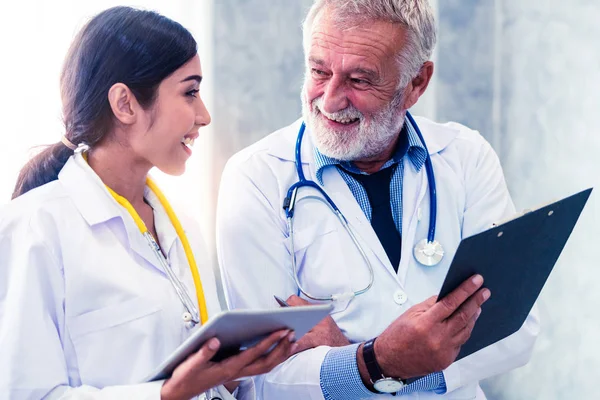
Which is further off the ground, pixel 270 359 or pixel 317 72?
pixel 317 72

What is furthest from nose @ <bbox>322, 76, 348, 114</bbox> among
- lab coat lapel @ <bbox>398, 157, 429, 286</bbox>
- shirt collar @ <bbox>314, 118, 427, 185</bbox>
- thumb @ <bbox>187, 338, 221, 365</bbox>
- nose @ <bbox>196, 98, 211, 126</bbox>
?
thumb @ <bbox>187, 338, 221, 365</bbox>

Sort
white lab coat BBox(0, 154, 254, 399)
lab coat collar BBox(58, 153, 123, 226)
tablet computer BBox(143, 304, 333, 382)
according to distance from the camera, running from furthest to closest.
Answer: lab coat collar BBox(58, 153, 123, 226) < white lab coat BBox(0, 154, 254, 399) < tablet computer BBox(143, 304, 333, 382)

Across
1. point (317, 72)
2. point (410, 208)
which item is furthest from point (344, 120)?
point (410, 208)

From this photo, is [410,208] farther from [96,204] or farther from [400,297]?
[96,204]

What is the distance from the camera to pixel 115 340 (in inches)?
53.5

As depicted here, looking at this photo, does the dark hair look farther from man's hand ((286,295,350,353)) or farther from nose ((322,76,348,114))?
man's hand ((286,295,350,353))

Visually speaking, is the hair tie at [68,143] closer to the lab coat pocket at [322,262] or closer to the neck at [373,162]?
the lab coat pocket at [322,262]

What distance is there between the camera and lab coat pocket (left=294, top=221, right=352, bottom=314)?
173 cm

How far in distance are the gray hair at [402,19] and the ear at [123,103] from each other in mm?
539

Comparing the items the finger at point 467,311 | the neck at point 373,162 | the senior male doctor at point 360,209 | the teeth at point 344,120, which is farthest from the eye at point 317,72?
the finger at point 467,311

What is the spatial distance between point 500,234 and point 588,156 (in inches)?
53.0

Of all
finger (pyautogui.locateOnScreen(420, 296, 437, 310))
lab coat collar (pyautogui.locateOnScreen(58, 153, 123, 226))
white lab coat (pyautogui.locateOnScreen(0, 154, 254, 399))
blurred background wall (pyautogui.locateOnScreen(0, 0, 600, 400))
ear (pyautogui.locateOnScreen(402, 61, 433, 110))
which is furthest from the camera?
blurred background wall (pyautogui.locateOnScreen(0, 0, 600, 400))

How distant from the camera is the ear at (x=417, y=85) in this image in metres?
1.96

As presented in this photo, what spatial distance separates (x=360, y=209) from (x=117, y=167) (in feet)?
1.86
